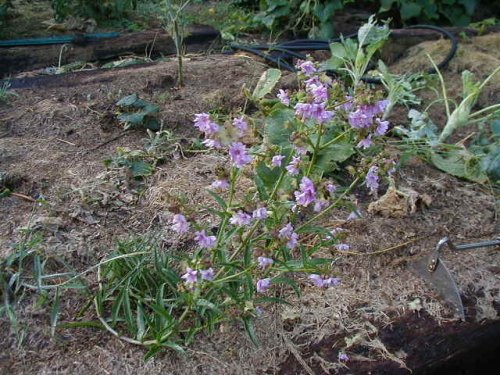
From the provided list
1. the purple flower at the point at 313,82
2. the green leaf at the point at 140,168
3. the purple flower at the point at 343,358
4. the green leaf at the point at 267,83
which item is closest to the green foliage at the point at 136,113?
the green leaf at the point at 140,168

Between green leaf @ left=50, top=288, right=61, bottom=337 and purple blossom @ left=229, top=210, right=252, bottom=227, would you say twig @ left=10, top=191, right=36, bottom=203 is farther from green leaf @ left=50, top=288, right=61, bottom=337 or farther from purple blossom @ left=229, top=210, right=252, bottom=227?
purple blossom @ left=229, top=210, right=252, bottom=227

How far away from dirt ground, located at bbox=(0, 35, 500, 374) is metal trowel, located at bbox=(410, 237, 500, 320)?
0.11 ft

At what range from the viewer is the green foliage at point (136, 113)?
2.73 m

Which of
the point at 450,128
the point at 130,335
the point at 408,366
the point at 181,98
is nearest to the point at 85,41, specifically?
the point at 181,98

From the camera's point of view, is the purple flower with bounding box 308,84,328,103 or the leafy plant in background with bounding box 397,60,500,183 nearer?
the purple flower with bounding box 308,84,328,103

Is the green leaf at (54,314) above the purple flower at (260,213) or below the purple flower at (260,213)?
below

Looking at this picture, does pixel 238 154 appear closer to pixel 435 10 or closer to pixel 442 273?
pixel 442 273

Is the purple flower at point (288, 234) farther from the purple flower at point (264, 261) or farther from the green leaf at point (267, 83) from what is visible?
the green leaf at point (267, 83)

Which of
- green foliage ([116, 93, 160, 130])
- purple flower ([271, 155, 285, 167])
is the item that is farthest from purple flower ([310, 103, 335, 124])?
green foliage ([116, 93, 160, 130])

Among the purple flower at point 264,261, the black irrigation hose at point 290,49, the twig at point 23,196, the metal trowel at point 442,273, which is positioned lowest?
the black irrigation hose at point 290,49

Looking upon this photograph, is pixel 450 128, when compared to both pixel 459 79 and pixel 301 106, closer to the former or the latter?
pixel 459 79

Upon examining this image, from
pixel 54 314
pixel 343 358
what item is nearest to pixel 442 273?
pixel 343 358

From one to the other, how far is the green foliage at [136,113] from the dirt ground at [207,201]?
5 centimetres

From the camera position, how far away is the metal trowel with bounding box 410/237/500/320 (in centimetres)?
204
